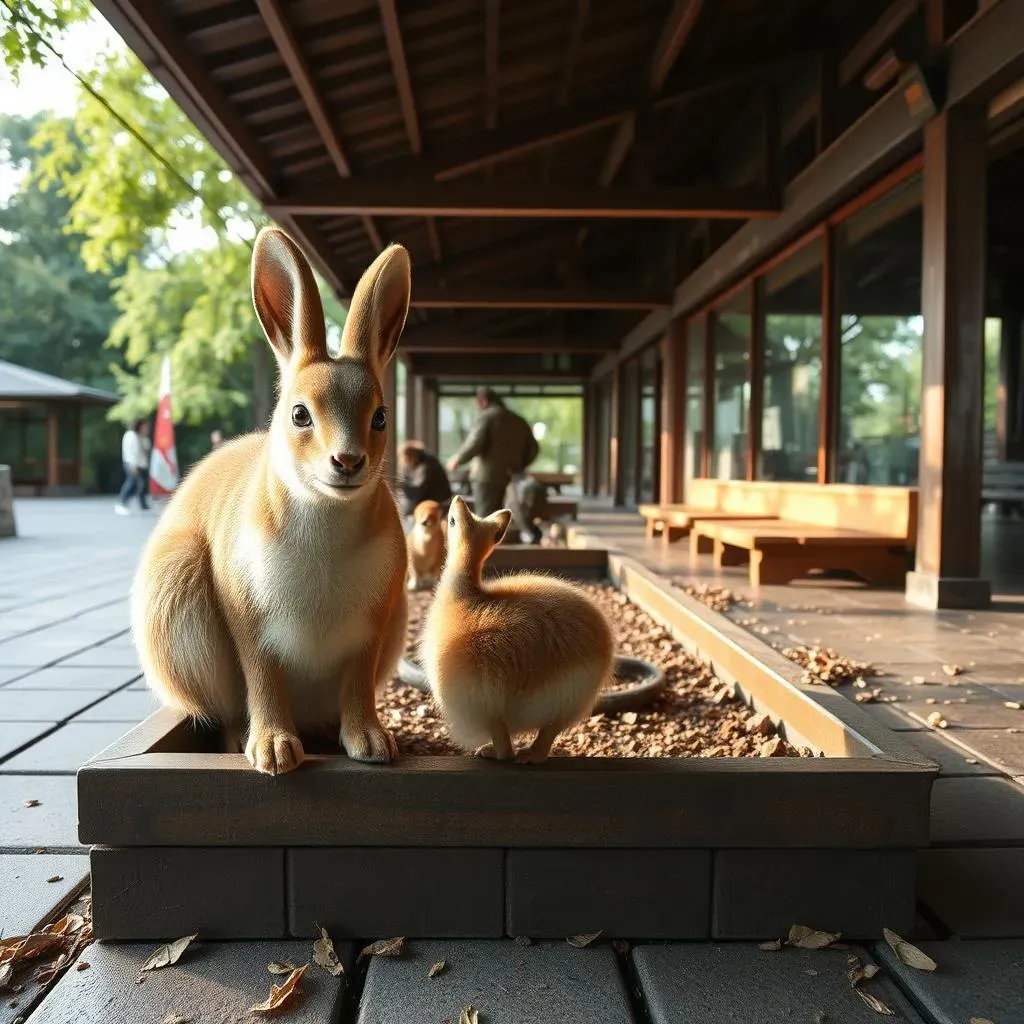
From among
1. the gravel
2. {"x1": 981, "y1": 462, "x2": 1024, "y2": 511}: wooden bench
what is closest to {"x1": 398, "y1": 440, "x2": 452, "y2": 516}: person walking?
the gravel

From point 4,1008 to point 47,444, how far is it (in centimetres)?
2838

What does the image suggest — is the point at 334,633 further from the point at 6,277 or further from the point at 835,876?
the point at 6,277

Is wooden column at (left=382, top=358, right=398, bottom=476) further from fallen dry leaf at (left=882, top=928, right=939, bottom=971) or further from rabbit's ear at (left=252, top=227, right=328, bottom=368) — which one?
fallen dry leaf at (left=882, top=928, right=939, bottom=971)

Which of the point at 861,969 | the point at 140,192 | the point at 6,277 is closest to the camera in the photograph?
the point at 861,969

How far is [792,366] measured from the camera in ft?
27.4

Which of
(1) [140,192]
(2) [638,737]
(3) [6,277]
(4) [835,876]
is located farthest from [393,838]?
(3) [6,277]

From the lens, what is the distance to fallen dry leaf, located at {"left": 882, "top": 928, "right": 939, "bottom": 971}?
1687 millimetres

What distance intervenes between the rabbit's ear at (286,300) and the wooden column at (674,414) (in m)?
10.3

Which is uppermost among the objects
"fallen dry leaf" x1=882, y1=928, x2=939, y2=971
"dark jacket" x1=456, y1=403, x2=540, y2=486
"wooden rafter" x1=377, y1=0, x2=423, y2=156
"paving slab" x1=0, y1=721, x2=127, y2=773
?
"wooden rafter" x1=377, y1=0, x2=423, y2=156

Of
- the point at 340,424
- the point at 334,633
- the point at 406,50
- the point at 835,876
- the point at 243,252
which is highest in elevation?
the point at 243,252

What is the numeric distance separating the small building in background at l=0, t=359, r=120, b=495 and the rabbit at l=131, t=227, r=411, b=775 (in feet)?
86.2

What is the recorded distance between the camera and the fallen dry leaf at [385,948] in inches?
69.0

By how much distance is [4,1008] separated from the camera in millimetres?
1579

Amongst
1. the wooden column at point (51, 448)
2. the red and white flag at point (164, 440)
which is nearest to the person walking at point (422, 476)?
the red and white flag at point (164, 440)
